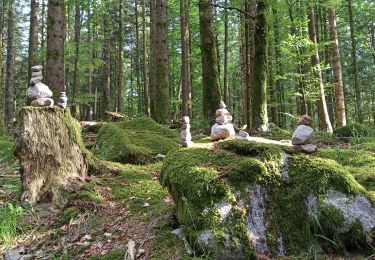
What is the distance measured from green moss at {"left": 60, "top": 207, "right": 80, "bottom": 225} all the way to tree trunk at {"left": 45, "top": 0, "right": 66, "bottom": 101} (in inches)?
217

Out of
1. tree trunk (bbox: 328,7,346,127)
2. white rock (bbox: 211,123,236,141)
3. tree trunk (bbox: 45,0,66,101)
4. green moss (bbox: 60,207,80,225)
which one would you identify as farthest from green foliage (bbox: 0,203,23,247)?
tree trunk (bbox: 328,7,346,127)

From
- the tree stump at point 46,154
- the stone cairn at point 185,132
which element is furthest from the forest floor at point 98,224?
the stone cairn at point 185,132

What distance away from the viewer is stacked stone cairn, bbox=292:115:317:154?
12.6ft

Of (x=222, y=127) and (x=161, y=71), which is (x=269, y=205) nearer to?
Result: (x=222, y=127)

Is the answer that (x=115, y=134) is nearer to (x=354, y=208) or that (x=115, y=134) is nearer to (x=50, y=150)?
(x=50, y=150)

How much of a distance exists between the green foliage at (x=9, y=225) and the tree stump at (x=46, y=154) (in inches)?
25.2

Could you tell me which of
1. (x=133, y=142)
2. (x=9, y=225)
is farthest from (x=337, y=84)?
(x=9, y=225)

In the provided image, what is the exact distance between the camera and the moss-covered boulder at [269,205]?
130 inches

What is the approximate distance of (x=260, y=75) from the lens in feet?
30.9

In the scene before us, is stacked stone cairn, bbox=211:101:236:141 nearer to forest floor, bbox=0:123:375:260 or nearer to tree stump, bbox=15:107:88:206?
forest floor, bbox=0:123:375:260

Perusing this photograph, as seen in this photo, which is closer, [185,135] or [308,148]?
[308,148]

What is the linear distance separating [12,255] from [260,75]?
7214 mm

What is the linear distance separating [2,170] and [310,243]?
636 centimetres

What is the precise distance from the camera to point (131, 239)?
391 centimetres
